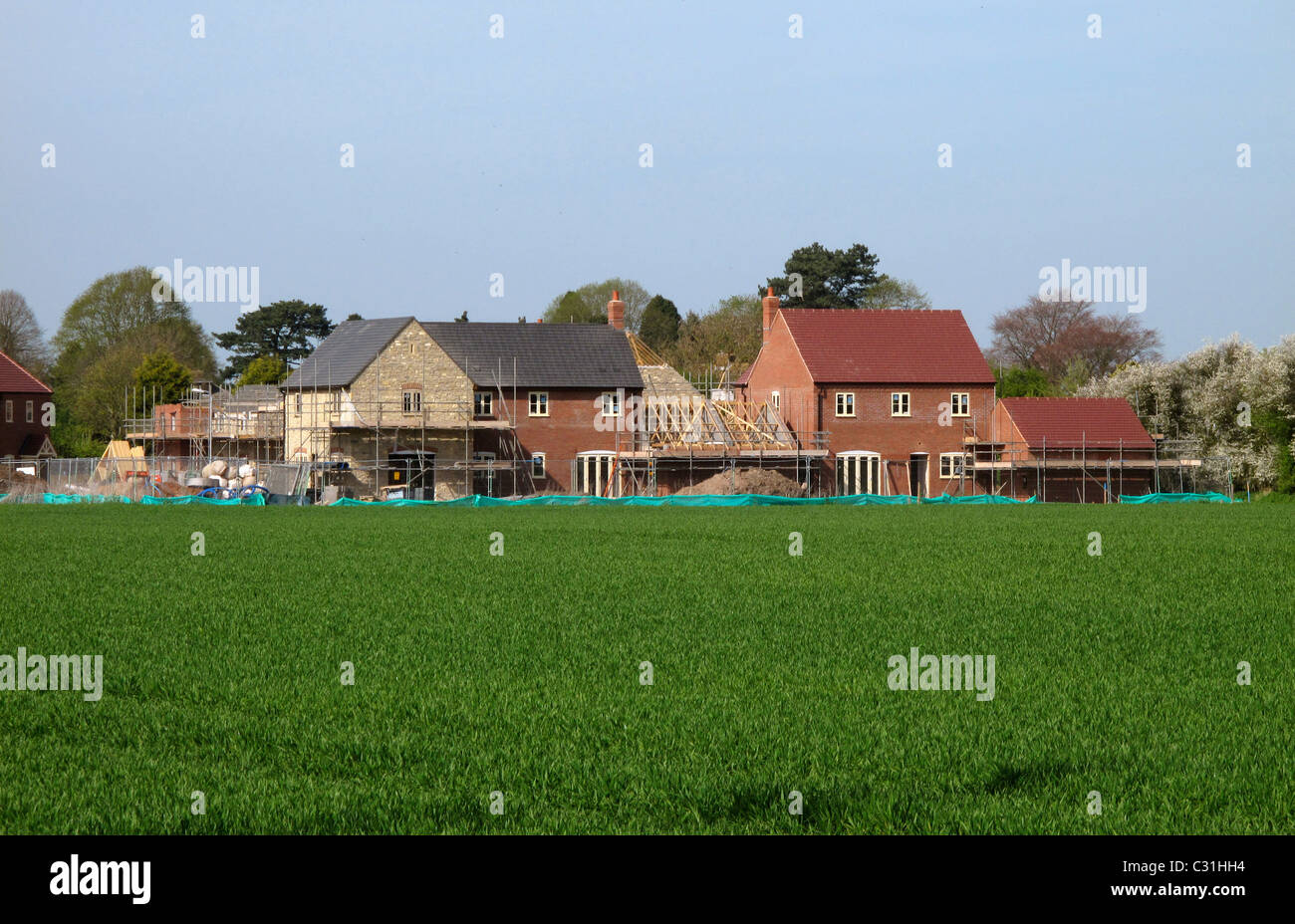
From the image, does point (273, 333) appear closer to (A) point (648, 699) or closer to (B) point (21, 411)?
(B) point (21, 411)

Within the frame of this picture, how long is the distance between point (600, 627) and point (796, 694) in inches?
167

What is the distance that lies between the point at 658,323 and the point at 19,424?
161 feet

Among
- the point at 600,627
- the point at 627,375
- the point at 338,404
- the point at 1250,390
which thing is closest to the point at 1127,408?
the point at 1250,390

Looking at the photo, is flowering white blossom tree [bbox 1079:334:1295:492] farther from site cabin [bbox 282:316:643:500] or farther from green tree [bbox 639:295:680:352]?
green tree [bbox 639:295:680:352]

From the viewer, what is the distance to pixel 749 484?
60.2 metres

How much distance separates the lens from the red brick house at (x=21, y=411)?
260 ft

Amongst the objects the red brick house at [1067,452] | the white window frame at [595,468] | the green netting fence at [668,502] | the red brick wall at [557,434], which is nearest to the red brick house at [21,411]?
the red brick wall at [557,434]

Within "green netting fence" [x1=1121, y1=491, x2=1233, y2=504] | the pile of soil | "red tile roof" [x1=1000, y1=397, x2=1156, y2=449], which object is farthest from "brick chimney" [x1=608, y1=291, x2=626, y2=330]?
"green netting fence" [x1=1121, y1=491, x2=1233, y2=504]

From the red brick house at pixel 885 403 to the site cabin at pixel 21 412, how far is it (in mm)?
43970

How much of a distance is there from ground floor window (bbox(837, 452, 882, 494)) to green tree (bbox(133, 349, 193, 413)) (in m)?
38.9

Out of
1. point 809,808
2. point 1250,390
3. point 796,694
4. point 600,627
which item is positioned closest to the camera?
point 809,808
